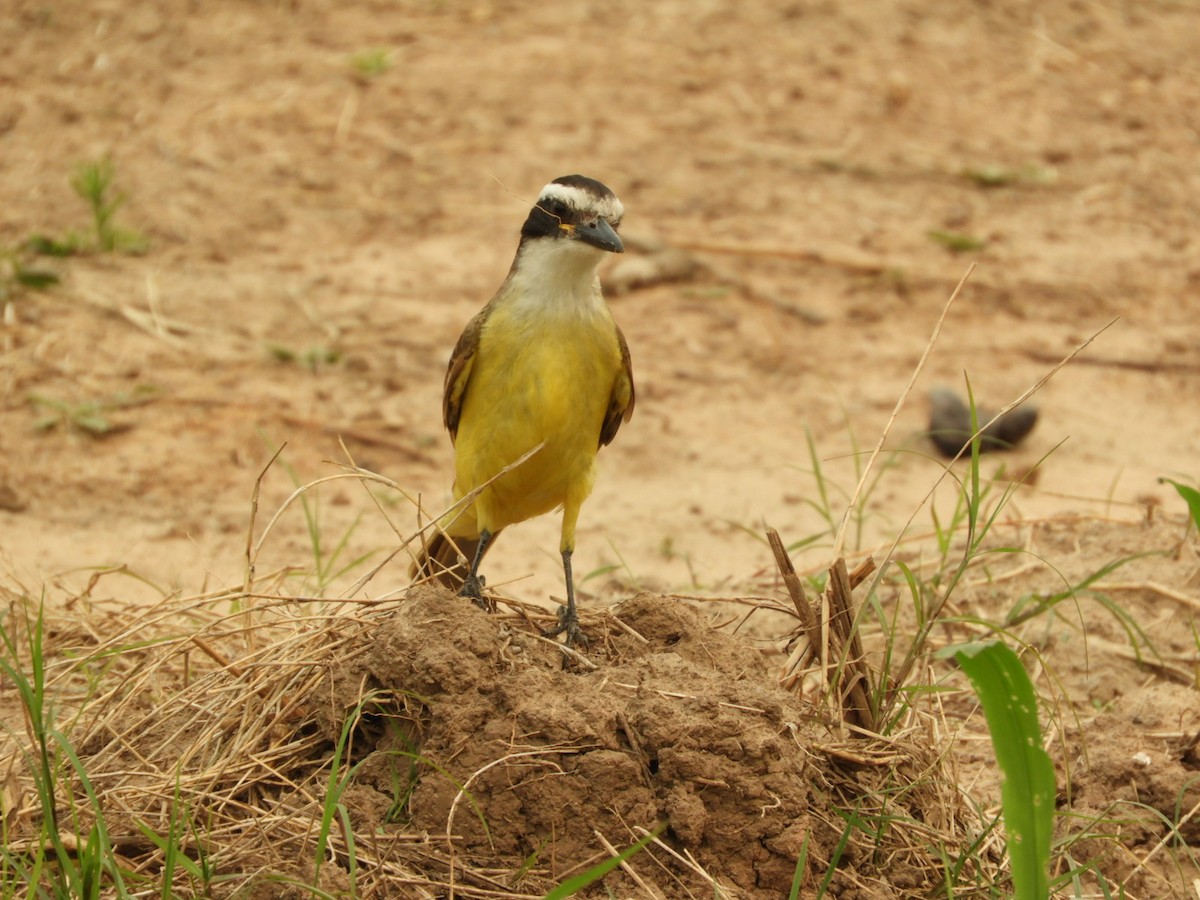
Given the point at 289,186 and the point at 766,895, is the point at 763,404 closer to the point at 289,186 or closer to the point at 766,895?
the point at 289,186

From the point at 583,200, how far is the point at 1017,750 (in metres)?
2.58

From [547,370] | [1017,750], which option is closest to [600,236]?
[547,370]

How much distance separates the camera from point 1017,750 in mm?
2996

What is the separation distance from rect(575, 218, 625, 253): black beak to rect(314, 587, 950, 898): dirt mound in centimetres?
151

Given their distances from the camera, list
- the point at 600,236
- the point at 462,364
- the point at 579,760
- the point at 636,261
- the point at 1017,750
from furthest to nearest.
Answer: the point at 636,261 < the point at 462,364 < the point at 600,236 < the point at 579,760 < the point at 1017,750

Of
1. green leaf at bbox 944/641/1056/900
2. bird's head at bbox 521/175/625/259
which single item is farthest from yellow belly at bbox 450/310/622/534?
green leaf at bbox 944/641/1056/900

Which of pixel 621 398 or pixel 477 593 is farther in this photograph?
pixel 621 398

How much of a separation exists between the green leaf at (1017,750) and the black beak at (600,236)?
2.23 meters

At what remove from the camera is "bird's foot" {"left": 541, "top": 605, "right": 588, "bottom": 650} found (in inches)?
168

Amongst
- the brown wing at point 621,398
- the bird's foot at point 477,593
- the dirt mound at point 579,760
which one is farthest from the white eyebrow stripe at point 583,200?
the dirt mound at point 579,760

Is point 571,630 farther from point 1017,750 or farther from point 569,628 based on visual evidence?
point 1017,750

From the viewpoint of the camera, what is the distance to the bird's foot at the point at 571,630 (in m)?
4.28

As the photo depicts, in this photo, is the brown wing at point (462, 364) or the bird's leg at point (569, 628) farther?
the brown wing at point (462, 364)

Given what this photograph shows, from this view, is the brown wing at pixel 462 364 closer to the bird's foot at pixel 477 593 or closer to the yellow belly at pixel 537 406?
the yellow belly at pixel 537 406
